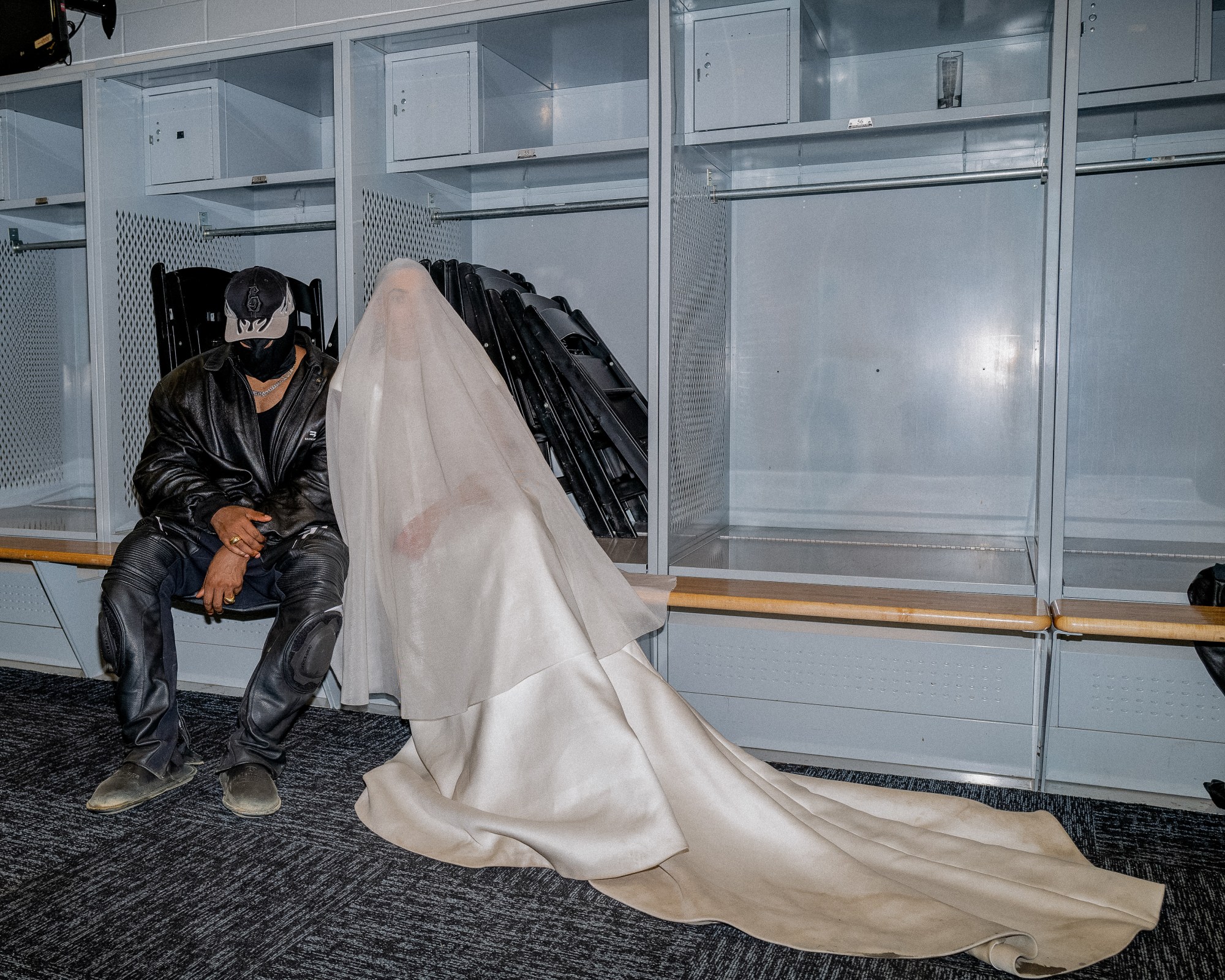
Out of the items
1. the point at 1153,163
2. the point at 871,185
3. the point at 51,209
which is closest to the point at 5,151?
the point at 51,209

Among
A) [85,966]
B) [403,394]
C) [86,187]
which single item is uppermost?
[86,187]

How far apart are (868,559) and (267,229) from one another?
2359mm

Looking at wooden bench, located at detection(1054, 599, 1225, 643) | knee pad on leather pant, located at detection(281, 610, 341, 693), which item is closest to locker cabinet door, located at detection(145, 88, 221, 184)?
knee pad on leather pant, located at detection(281, 610, 341, 693)

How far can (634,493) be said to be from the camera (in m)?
3.16

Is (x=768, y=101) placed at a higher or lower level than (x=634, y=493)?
higher

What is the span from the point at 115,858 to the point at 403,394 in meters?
1.12

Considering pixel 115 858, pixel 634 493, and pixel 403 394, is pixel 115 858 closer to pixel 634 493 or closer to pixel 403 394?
pixel 403 394

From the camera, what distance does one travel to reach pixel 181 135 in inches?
134

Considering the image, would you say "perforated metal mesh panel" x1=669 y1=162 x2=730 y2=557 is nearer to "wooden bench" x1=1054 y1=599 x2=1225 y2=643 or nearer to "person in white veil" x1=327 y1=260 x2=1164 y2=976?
→ "person in white veil" x1=327 y1=260 x2=1164 y2=976

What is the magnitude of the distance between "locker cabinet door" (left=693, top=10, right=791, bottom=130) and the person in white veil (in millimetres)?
1000

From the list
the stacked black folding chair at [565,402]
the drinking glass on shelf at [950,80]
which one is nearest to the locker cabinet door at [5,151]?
the stacked black folding chair at [565,402]

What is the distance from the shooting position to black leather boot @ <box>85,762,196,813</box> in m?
2.26

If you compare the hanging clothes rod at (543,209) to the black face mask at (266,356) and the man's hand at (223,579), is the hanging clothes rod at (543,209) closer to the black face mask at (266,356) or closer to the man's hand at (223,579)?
the black face mask at (266,356)

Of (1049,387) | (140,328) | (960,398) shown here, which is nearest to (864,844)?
(1049,387)
